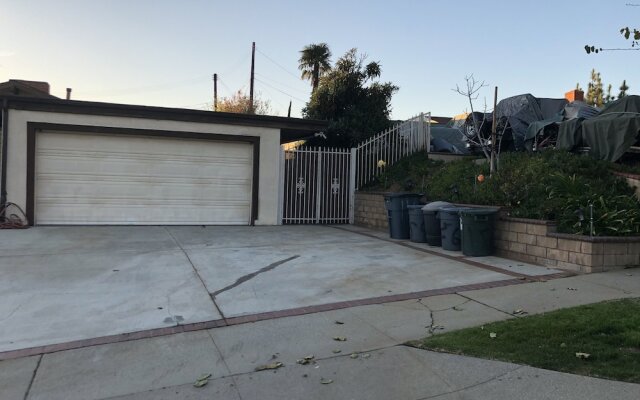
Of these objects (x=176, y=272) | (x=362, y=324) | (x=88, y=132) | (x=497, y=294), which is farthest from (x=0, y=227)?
(x=497, y=294)

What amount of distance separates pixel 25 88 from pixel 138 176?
35.4ft

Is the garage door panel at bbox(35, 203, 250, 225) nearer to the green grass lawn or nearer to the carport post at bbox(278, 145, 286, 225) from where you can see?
the carport post at bbox(278, 145, 286, 225)

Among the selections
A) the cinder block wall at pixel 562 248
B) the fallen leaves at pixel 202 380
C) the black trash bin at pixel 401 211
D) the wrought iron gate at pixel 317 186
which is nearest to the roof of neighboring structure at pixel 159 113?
the wrought iron gate at pixel 317 186

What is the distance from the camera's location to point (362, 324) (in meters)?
5.51

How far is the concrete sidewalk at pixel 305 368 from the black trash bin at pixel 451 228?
12.7 feet

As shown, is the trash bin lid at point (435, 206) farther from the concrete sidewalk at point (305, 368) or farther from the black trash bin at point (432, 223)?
the concrete sidewalk at point (305, 368)

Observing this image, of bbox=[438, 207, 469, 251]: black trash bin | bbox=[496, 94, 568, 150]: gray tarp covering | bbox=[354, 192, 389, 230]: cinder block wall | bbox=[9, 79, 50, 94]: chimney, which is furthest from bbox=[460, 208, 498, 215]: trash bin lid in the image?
bbox=[9, 79, 50, 94]: chimney

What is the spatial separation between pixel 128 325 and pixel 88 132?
9781 millimetres

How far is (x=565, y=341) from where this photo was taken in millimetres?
4629

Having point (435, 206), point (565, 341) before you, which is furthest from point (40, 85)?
point (565, 341)

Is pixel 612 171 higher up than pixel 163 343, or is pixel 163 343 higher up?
pixel 612 171

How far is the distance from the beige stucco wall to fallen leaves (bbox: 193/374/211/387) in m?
11.0

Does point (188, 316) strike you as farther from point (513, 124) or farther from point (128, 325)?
point (513, 124)

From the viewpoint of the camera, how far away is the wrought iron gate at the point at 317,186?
618 inches
